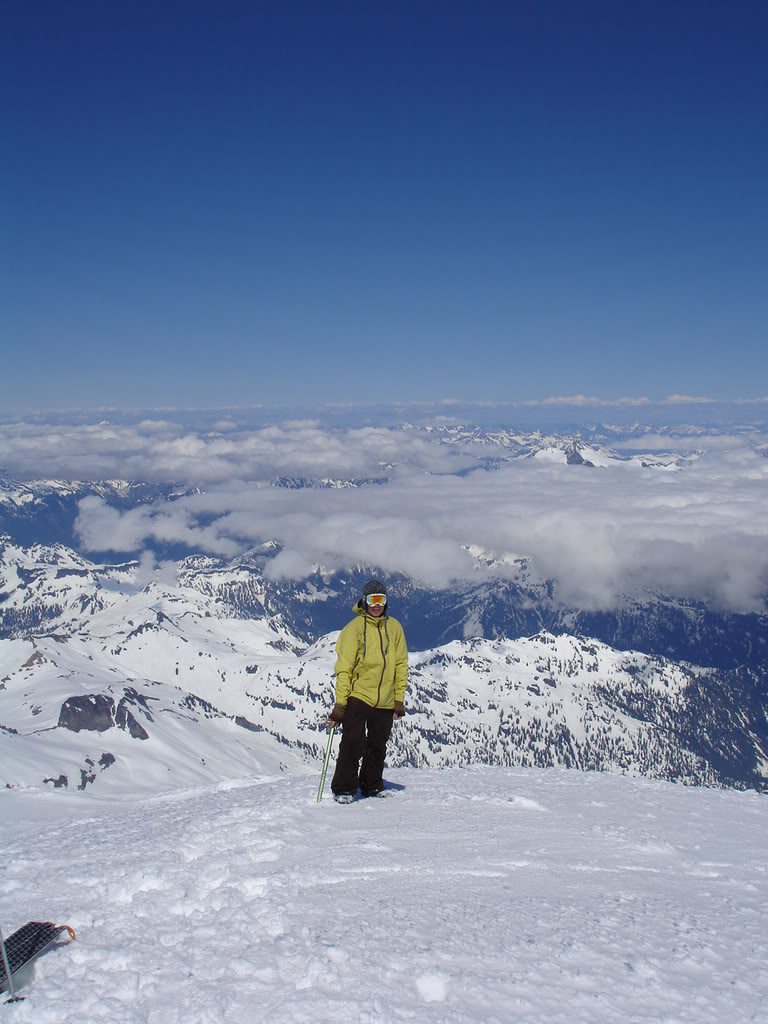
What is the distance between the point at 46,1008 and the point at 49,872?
3.92m

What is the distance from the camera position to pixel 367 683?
11344mm

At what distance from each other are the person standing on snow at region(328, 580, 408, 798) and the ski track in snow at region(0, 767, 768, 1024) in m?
0.90

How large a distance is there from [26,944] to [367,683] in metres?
6.52

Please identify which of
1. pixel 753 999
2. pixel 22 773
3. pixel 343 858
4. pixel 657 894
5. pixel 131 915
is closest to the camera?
pixel 753 999

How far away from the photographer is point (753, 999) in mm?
5176

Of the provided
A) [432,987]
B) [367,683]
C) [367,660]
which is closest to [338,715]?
[367,683]

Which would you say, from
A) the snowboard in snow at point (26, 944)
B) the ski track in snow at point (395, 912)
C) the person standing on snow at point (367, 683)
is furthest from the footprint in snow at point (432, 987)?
the person standing on snow at point (367, 683)

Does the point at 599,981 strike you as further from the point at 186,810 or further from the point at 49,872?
the point at 186,810

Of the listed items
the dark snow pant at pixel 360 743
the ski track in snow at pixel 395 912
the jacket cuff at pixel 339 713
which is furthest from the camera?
the dark snow pant at pixel 360 743

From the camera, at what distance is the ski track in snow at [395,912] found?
5.02 metres

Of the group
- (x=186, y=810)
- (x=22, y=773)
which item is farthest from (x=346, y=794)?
(x=22, y=773)

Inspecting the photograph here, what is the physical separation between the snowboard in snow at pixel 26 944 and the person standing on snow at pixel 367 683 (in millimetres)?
5785

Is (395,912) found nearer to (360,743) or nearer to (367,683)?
(367,683)

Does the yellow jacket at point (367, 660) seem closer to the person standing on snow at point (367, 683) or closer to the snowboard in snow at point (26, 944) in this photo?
the person standing on snow at point (367, 683)
